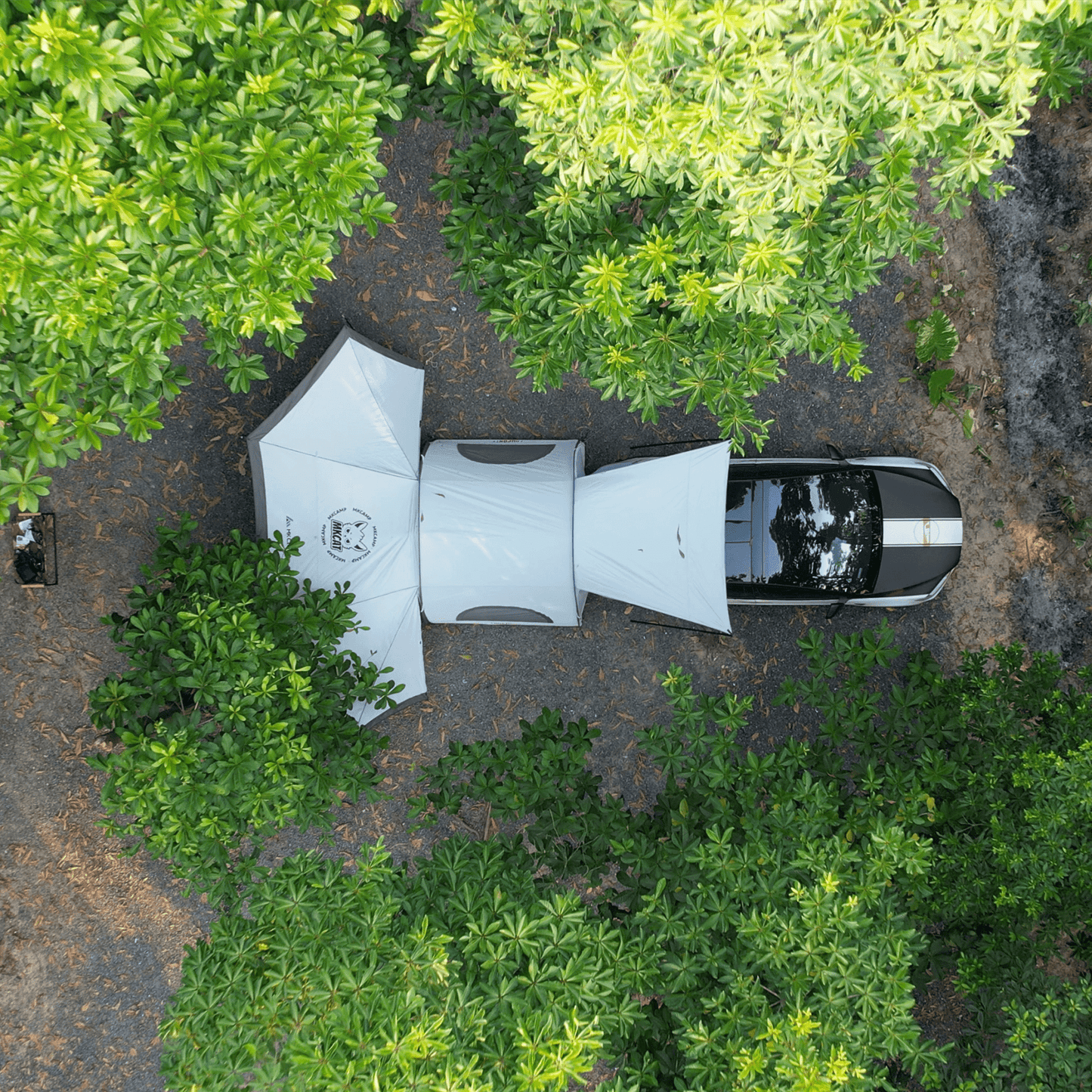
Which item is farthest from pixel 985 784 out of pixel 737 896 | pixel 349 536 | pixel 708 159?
pixel 349 536

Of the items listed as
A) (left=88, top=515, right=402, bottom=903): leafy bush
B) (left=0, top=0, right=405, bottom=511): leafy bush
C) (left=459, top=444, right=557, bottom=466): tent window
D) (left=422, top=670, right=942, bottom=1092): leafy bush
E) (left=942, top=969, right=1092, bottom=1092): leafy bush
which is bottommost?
(left=942, top=969, right=1092, bottom=1092): leafy bush

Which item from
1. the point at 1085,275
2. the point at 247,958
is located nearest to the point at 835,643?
the point at 247,958

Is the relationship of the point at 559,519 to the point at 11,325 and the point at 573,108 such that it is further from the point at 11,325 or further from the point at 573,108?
the point at 11,325

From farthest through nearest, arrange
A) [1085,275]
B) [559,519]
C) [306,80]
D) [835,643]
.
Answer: [1085,275] < [559,519] < [835,643] < [306,80]

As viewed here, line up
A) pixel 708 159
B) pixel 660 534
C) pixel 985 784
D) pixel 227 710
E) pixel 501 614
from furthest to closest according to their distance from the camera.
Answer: pixel 501 614 < pixel 660 534 < pixel 985 784 < pixel 227 710 < pixel 708 159

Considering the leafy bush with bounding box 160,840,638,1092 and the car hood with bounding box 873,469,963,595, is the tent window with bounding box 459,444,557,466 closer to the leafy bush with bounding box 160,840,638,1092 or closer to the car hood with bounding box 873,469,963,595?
the car hood with bounding box 873,469,963,595

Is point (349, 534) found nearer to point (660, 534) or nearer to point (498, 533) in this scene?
point (498, 533)

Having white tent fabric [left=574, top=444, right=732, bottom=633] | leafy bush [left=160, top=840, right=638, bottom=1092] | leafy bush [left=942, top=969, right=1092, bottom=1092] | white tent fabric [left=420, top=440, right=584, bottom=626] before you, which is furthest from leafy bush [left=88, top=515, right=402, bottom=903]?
Answer: leafy bush [left=942, top=969, right=1092, bottom=1092]
